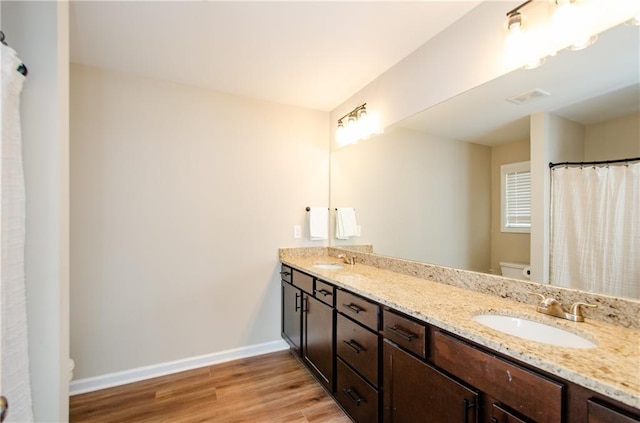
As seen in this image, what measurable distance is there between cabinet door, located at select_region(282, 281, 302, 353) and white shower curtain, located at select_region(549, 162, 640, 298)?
1.71m

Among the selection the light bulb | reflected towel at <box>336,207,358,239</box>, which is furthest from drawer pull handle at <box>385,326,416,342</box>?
the light bulb

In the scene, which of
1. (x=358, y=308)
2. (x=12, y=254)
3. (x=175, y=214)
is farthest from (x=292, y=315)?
(x=12, y=254)

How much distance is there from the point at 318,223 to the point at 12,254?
7.08 feet

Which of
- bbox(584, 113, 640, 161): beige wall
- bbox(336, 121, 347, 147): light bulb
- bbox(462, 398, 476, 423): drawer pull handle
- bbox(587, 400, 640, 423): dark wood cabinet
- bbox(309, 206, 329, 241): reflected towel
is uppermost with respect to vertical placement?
Result: bbox(336, 121, 347, 147): light bulb

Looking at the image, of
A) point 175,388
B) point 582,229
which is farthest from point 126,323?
point 582,229

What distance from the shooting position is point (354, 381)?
1602 mm

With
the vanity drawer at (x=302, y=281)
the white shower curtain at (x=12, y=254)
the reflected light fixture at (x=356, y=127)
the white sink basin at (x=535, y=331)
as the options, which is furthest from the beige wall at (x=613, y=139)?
the white shower curtain at (x=12, y=254)

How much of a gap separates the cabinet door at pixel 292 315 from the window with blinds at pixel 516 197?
1554mm

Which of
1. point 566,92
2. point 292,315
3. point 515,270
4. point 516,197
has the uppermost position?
point 566,92

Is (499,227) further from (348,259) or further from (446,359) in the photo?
(348,259)

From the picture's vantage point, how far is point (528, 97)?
54.0 inches

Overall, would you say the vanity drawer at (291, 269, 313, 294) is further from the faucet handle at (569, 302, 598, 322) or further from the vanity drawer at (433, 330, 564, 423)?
the faucet handle at (569, 302, 598, 322)

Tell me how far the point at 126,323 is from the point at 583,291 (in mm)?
2840

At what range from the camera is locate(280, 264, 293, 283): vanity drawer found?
2545 mm
